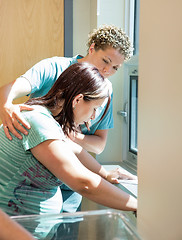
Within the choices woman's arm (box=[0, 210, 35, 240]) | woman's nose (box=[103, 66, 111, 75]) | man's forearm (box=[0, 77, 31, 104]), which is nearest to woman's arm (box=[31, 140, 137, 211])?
man's forearm (box=[0, 77, 31, 104])

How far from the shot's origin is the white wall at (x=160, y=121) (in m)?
0.77

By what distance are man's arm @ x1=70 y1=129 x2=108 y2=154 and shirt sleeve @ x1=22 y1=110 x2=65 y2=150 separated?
618 mm

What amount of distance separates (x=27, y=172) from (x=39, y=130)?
0.15m

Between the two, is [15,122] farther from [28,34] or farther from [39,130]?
[28,34]

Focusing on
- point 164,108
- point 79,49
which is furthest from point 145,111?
point 79,49

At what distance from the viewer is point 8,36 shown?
297cm

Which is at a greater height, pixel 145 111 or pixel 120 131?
pixel 145 111

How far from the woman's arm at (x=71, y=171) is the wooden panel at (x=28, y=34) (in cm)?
200

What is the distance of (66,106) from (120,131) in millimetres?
1483

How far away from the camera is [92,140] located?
1961 mm

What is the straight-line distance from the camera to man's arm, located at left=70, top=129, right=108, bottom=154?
188 cm

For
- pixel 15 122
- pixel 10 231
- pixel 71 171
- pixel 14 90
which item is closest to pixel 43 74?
pixel 14 90

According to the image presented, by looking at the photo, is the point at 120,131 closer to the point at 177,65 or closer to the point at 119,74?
the point at 119,74

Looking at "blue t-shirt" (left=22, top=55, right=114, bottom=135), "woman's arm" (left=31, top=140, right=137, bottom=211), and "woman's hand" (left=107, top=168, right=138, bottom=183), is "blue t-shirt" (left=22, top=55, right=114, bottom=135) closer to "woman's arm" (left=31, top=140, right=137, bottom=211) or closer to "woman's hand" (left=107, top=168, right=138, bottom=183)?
"woman's hand" (left=107, top=168, right=138, bottom=183)
